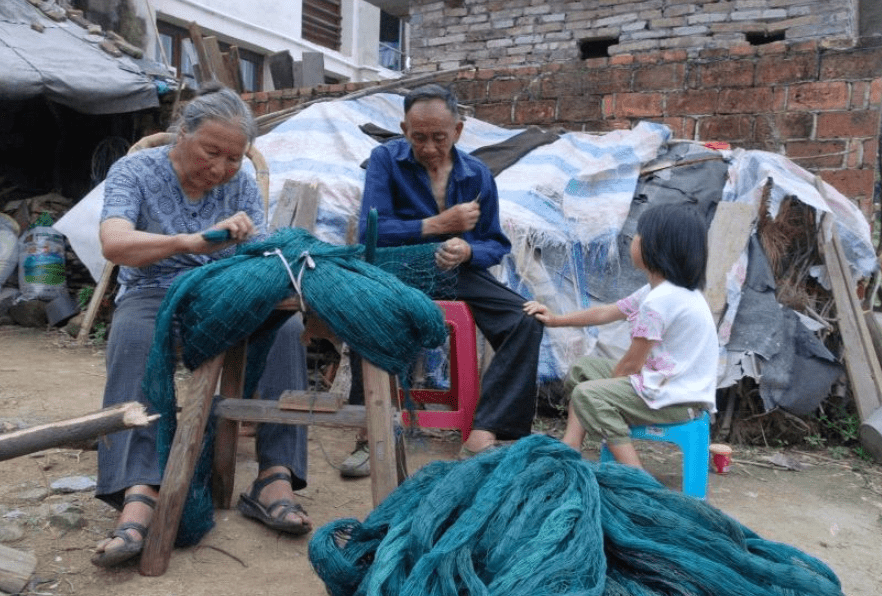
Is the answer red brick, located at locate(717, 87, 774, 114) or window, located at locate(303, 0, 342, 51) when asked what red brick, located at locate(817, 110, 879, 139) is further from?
window, located at locate(303, 0, 342, 51)

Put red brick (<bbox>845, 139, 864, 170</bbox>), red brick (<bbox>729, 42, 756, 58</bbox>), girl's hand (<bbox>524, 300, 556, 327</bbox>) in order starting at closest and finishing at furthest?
girl's hand (<bbox>524, 300, 556, 327</bbox>) → red brick (<bbox>845, 139, 864, 170</bbox>) → red brick (<bbox>729, 42, 756, 58</bbox>)

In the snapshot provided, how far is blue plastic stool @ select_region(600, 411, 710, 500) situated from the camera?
10.7 ft

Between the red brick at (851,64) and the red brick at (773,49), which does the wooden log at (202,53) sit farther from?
the red brick at (851,64)

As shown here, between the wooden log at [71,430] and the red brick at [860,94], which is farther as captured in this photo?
the red brick at [860,94]

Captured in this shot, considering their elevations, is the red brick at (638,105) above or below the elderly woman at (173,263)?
above

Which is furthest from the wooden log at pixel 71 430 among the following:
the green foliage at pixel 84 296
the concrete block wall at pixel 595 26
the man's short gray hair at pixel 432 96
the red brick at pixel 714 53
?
the concrete block wall at pixel 595 26

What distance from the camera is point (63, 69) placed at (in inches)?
293

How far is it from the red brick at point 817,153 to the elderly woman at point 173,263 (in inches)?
152

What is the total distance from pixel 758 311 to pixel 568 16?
519 cm

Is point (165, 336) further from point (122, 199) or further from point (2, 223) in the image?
point (2, 223)

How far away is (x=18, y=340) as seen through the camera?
6691 mm

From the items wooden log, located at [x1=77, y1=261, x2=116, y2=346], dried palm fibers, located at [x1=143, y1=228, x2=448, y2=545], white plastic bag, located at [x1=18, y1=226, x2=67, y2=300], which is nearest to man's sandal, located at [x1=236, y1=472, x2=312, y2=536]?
dried palm fibers, located at [x1=143, y1=228, x2=448, y2=545]

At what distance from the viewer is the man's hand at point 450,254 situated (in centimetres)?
352

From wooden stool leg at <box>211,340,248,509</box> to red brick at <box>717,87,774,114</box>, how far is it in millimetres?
4193
